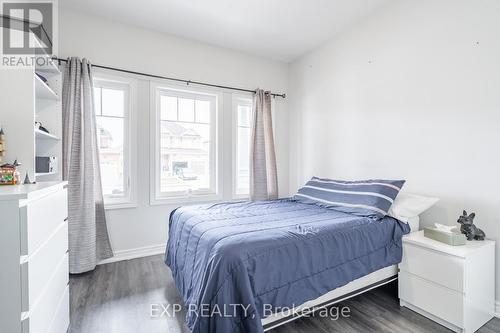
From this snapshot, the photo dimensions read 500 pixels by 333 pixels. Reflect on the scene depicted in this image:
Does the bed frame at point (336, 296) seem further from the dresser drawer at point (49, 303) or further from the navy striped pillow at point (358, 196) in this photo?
the dresser drawer at point (49, 303)

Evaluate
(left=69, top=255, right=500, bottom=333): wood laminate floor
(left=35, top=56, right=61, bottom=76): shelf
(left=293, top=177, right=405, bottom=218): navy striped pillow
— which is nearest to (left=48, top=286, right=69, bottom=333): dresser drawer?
(left=69, top=255, right=500, bottom=333): wood laminate floor

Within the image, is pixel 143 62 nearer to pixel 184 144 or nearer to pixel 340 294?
pixel 184 144

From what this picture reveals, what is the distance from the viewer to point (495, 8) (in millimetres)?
1908

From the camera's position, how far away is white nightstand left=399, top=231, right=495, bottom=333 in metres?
1.68

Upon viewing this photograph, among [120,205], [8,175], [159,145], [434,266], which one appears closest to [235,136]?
[159,145]

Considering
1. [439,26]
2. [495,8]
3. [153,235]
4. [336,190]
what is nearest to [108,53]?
[153,235]

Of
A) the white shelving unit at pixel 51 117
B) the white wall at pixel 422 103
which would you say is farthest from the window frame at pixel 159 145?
the white wall at pixel 422 103

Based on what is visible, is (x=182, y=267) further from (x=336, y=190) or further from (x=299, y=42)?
(x=299, y=42)

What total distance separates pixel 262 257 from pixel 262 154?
2416 millimetres

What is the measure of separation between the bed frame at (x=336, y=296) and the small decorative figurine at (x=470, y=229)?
59 centimetres

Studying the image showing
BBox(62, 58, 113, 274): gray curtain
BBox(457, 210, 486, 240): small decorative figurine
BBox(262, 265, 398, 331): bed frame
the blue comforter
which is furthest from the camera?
BBox(62, 58, 113, 274): gray curtain

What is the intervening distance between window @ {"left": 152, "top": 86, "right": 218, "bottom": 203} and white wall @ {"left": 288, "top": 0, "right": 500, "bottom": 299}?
1.56 meters

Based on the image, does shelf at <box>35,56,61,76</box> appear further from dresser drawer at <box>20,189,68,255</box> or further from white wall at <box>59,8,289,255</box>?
dresser drawer at <box>20,189,68,255</box>

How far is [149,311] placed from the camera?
192cm
